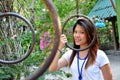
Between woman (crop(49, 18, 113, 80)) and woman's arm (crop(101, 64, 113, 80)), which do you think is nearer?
woman (crop(49, 18, 113, 80))

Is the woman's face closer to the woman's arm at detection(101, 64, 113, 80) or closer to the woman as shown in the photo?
the woman

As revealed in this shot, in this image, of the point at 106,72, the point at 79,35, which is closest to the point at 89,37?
the point at 79,35

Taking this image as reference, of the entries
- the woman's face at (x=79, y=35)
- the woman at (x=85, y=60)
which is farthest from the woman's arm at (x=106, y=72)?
the woman's face at (x=79, y=35)

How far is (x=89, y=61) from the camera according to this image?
1.33m

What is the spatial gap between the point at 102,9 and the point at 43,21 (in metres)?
6.83

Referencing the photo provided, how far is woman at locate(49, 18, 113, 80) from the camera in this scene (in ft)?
4.08

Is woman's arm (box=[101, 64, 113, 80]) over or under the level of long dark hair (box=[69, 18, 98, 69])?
under

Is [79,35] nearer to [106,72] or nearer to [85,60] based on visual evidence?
[85,60]

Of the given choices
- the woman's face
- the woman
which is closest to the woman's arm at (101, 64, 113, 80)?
the woman

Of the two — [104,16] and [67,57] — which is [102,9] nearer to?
[104,16]

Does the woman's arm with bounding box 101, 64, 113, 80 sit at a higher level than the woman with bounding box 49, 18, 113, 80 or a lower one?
lower

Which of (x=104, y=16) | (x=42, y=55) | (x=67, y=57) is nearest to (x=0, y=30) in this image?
(x=42, y=55)

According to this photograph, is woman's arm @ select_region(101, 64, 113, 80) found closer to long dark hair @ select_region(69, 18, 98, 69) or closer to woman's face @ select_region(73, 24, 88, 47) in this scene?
long dark hair @ select_region(69, 18, 98, 69)

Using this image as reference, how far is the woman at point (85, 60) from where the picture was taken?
1.24m
